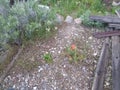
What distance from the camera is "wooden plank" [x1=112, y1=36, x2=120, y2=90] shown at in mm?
4633

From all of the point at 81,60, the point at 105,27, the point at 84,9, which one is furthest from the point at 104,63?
the point at 84,9

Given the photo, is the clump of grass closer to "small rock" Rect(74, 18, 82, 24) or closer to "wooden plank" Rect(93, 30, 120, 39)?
"wooden plank" Rect(93, 30, 120, 39)

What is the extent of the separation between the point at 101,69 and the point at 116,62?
0.33m

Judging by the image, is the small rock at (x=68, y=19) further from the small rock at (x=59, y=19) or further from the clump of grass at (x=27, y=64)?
the clump of grass at (x=27, y=64)

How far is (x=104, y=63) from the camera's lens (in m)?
5.09

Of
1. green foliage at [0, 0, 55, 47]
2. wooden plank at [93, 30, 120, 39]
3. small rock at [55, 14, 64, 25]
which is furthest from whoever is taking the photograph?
small rock at [55, 14, 64, 25]

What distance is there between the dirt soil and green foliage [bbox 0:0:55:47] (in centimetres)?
21

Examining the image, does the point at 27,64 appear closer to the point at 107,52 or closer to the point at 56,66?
the point at 56,66

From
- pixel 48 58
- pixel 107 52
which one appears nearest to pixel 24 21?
pixel 48 58

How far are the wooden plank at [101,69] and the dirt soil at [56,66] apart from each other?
12cm

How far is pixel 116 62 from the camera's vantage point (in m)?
5.09

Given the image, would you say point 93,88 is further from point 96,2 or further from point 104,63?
point 96,2

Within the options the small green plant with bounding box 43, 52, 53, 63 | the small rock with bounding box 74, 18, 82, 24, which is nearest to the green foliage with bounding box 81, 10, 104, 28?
the small rock with bounding box 74, 18, 82, 24

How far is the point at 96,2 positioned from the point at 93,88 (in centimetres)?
272
